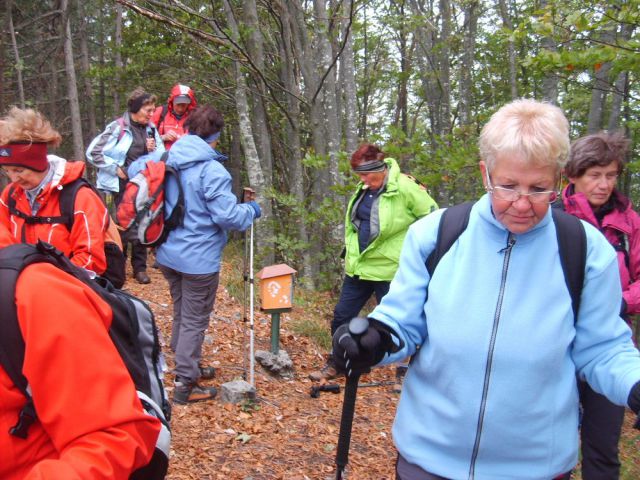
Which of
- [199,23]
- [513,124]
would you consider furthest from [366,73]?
[513,124]

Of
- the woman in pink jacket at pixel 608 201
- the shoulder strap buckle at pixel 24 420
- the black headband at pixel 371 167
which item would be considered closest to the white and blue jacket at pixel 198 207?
the black headband at pixel 371 167

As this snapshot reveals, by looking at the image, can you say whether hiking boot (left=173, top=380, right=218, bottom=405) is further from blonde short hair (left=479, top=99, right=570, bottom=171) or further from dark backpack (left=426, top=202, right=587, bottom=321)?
blonde short hair (left=479, top=99, right=570, bottom=171)

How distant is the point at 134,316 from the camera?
1.69m

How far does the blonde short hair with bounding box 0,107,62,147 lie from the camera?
2.77 meters

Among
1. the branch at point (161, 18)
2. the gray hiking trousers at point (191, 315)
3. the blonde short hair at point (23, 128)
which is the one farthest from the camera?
the branch at point (161, 18)

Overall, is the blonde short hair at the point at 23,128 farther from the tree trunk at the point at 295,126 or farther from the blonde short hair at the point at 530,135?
the tree trunk at the point at 295,126

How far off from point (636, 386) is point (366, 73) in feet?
58.6

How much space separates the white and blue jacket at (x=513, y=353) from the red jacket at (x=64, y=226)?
2.19 meters

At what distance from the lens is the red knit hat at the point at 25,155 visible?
285 centimetres

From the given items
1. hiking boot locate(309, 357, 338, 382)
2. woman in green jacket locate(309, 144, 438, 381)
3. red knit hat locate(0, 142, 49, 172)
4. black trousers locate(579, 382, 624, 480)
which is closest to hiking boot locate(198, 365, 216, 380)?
hiking boot locate(309, 357, 338, 382)

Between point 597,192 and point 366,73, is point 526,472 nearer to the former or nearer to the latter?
point 597,192

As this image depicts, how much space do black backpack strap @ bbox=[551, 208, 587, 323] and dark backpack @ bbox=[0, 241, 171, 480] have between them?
4.46ft

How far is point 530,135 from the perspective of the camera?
1.66 meters

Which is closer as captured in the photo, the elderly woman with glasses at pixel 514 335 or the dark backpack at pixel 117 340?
the dark backpack at pixel 117 340
